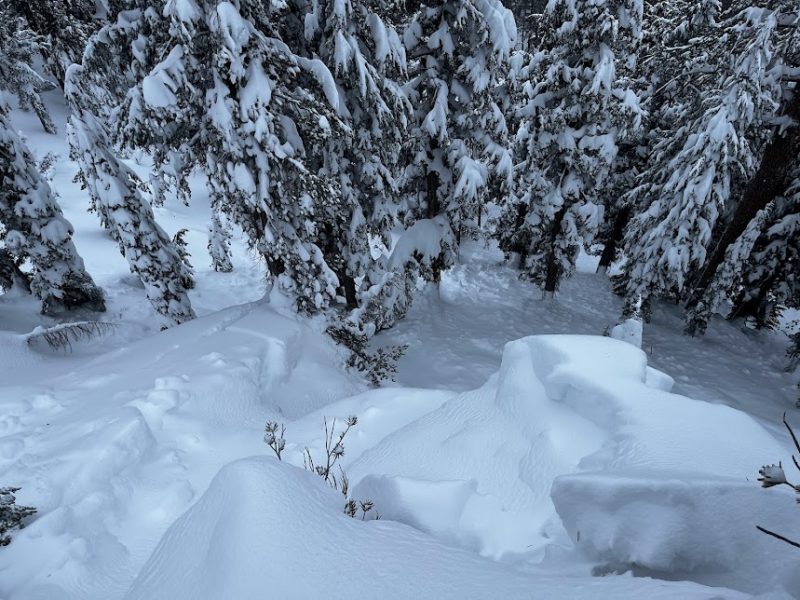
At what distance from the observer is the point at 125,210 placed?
8672mm

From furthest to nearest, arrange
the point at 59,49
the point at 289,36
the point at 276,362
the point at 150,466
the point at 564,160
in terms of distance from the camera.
→ the point at 564,160
the point at 59,49
the point at 289,36
the point at 276,362
the point at 150,466

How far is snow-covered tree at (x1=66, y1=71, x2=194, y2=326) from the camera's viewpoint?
26.2ft

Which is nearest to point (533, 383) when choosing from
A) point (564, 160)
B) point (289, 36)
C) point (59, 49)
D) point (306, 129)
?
point (306, 129)

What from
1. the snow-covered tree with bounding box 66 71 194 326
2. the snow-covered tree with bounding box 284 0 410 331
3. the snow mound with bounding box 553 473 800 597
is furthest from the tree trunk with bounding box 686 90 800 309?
the snow-covered tree with bounding box 66 71 194 326

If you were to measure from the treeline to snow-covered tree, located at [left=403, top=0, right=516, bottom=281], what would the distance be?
0.06m

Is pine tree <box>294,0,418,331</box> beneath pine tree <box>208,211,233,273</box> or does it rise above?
above

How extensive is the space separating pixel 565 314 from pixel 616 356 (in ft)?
38.1

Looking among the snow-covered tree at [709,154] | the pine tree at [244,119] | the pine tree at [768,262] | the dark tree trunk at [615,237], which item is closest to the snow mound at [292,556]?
the pine tree at [244,119]

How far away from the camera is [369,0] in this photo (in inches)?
329

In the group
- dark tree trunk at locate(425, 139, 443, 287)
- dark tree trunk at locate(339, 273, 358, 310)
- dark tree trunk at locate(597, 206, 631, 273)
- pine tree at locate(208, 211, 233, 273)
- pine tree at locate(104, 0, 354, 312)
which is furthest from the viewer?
dark tree trunk at locate(597, 206, 631, 273)

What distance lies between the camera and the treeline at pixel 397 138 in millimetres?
6680

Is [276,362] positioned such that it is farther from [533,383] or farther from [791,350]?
[791,350]

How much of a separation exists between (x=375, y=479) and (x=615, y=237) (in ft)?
67.2

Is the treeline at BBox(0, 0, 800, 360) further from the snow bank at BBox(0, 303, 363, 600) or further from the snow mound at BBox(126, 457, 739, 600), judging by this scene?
the snow mound at BBox(126, 457, 739, 600)
